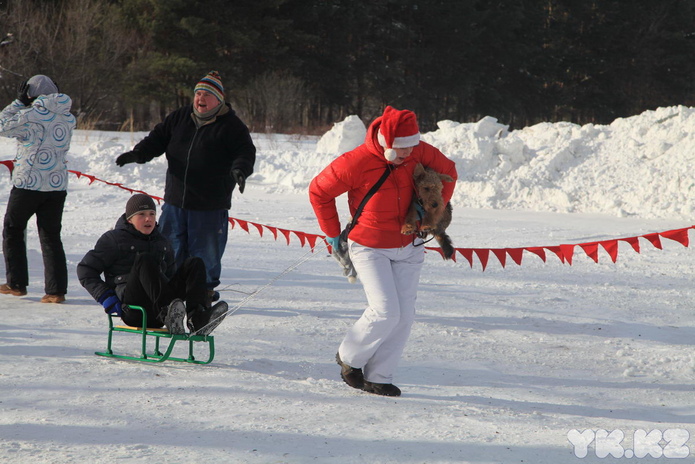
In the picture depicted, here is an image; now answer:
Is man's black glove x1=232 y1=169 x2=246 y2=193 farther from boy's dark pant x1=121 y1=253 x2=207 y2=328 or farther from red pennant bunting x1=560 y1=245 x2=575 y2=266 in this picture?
red pennant bunting x1=560 y1=245 x2=575 y2=266

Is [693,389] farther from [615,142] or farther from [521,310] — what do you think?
[615,142]

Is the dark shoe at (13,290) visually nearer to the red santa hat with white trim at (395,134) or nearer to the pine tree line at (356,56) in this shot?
the red santa hat with white trim at (395,134)

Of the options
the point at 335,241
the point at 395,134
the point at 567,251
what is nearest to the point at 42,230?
the point at 335,241

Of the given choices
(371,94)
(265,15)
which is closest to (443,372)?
(265,15)

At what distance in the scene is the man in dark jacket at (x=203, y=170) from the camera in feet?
17.5

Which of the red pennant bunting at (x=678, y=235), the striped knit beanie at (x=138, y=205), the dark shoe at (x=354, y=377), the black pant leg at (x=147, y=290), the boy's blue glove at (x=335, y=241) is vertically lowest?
the dark shoe at (x=354, y=377)

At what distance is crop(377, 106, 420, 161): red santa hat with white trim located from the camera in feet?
13.5

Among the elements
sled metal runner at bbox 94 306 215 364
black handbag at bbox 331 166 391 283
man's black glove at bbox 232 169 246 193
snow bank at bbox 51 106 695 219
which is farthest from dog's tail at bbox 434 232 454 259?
snow bank at bbox 51 106 695 219

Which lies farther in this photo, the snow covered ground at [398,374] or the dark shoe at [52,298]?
the dark shoe at [52,298]


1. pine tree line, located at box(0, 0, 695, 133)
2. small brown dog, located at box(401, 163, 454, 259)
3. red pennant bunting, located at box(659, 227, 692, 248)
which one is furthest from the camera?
pine tree line, located at box(0, 0, 695, 133)

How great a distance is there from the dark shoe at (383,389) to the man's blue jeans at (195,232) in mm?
1649

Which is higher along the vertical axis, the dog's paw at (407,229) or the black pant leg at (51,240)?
the dog's paw at (407,229)

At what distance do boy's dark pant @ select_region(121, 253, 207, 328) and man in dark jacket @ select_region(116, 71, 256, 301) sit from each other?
645mm

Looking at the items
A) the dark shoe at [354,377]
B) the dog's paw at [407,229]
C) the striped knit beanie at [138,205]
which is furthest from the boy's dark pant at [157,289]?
the dog's paw at [407,229]
